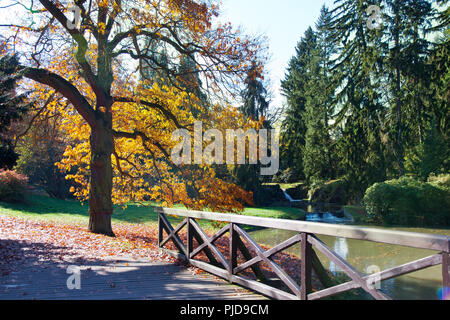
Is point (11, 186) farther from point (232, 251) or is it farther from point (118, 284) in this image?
point (232, 251)

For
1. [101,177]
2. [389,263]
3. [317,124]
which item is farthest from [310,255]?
[317,124]

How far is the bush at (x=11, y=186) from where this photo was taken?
1775cm

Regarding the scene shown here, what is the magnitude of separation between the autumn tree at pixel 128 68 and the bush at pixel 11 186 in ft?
28.4

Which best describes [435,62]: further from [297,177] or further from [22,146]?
[22,146]

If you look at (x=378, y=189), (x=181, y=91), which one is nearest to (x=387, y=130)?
(x=378, y=189)

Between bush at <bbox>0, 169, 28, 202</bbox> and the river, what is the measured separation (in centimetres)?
1259

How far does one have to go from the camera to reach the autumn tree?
933 centimetres

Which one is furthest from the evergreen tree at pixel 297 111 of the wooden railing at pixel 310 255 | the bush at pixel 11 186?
the wooden railing at pixel 310 255

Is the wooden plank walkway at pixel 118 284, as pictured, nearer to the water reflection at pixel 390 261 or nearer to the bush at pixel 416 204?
the water reflection at pixel 390 261

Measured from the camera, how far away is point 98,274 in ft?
17.9

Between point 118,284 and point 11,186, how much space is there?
1621 cm

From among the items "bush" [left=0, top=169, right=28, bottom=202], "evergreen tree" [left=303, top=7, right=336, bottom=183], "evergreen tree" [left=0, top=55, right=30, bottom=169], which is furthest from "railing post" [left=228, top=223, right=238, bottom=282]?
"evergreen tree" [left=303, top=7, right=336, bottom=183]

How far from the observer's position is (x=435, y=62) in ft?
73.5

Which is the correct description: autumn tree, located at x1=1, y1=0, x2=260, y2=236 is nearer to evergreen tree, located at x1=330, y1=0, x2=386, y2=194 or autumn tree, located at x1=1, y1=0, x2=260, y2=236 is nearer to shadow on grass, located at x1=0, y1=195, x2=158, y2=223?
shadow on grass, located at x1=0, y1=195, x2=158, y2=223
